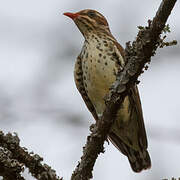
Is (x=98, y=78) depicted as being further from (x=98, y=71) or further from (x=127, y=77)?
(x=127, y=77)

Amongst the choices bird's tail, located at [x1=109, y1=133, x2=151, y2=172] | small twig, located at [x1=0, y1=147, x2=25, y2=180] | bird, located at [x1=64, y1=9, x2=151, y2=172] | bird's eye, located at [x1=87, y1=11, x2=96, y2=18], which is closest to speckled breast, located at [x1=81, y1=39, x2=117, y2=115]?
bird, located at [x1=64, y1=9, x2=151, y2=172]

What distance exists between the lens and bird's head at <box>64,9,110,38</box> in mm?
6008

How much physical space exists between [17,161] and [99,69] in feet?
6.97

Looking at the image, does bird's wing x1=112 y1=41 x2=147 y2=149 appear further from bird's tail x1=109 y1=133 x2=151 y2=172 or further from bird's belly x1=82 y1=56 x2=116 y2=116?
bird's belly x1=82 y1=56 x2=116 y2=116

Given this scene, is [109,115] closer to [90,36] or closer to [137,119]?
[137,119]

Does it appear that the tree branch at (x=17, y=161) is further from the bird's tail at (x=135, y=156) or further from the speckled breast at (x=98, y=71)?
the bird's tail at (x=135, y=156)

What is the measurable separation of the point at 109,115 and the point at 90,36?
236 cm

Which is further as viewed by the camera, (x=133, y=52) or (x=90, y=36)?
(x=90, y=36)

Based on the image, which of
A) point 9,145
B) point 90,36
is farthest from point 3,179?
point 90,36

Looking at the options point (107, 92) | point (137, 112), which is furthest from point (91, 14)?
point (137, 112)

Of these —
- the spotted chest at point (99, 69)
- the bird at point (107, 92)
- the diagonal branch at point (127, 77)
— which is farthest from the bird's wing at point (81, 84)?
the diagonal branch at point (127, 77)

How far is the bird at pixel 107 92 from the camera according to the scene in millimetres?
5258

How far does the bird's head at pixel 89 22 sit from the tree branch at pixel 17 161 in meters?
2.70

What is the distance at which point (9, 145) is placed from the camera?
11.1ft
